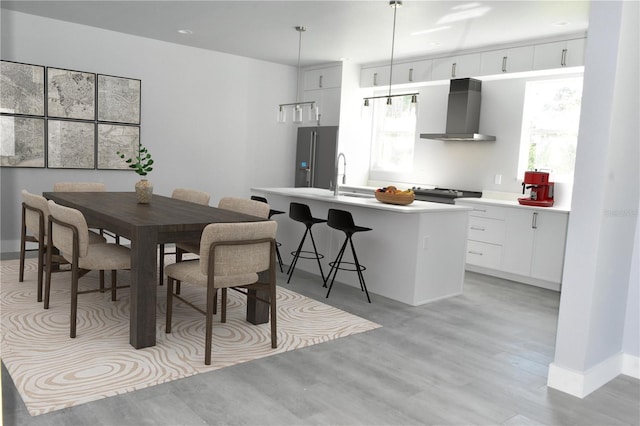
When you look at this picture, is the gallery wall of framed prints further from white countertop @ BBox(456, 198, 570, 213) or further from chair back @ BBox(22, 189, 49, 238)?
white countertop @ BBox(456, 198, 570, 213)

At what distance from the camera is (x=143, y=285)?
300 cm

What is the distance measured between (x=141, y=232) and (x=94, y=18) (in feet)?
12.6

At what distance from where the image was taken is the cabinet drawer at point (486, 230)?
574cm

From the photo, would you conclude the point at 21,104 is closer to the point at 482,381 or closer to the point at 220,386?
the point at 220,386

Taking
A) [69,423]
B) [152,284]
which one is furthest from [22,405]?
[152,284]

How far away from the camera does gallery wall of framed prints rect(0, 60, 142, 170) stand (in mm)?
5559

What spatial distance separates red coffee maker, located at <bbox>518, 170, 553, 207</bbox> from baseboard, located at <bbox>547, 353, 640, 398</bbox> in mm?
2695

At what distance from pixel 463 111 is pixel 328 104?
2.17 m

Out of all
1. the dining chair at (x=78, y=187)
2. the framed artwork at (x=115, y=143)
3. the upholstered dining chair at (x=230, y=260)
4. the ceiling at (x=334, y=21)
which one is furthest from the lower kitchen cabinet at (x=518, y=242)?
the framed artwork at (x=115, y=143)

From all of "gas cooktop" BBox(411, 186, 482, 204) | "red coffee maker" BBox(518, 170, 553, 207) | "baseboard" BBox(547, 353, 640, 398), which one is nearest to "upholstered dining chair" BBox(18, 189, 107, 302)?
"baseboard" BBox(547, 353, 640, 398)

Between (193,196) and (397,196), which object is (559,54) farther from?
(193,196)

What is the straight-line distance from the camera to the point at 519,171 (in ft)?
20.5

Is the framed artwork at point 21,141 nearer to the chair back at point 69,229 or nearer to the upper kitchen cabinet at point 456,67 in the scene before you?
the chair back at point 69,229

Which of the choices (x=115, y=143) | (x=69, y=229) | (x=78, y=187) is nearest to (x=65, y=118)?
(x=115, y=143)
